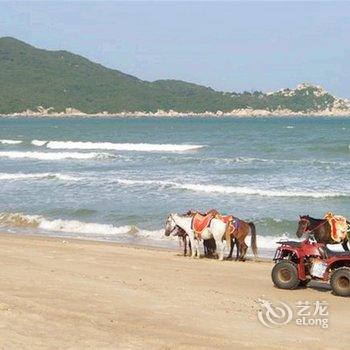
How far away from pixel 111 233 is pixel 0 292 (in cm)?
1087

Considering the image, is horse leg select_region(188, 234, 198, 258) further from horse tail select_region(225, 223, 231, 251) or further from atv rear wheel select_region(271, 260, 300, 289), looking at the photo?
atv rear wheel select_region(271, 260, 300, 289)

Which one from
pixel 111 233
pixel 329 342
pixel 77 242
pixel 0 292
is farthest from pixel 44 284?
pixel 111 233

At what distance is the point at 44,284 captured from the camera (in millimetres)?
10727

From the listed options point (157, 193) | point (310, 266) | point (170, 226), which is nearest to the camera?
point (310, 266)

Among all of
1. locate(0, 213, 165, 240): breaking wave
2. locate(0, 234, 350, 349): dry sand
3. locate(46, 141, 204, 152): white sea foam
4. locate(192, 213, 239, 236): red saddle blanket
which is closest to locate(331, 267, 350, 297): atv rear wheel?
locate(0, 234, 350, 349): dry sand

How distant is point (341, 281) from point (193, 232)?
5017mm

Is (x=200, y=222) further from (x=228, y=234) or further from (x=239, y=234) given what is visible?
(x=239, y=234)

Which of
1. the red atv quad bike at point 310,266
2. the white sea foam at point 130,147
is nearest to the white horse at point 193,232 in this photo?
the red atv quad bike at point 310,266

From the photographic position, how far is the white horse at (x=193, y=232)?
50.0 feet

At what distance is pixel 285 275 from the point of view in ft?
38.8

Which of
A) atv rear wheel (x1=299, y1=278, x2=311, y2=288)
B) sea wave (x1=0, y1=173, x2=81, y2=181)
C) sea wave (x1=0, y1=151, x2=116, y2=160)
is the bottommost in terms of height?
sea wave (x1=0, y1=151, x2=116, y2=160)

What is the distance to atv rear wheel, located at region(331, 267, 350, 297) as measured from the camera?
36.5ft

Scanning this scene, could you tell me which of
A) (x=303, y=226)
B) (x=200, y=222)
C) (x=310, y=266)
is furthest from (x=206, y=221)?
(x=310, y=266)

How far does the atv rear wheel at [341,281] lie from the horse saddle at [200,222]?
443 cm
